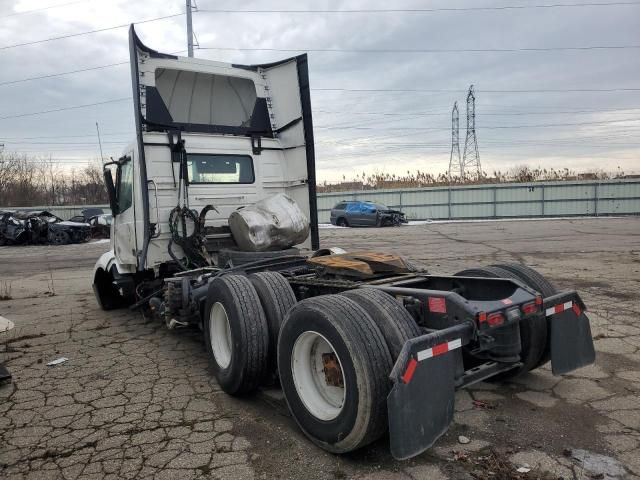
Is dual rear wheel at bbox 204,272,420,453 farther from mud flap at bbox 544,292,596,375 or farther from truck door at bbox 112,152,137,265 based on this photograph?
truck door at bbox 112,152,137,265

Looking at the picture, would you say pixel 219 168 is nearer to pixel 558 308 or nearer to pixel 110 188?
pixel 110 188

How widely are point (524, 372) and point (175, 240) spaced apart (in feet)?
13.4

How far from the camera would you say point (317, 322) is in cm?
310

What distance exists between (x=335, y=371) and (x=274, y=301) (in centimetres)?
104

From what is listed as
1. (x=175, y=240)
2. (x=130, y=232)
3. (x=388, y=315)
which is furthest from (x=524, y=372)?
(x=130, y=232)

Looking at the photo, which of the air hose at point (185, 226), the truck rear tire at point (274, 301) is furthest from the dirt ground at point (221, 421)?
the air hose at point (185, 226)

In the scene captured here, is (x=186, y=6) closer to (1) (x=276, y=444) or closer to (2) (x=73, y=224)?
(2) (x=73, y=224)

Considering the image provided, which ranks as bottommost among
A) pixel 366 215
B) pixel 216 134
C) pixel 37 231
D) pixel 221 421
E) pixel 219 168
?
pixel 221 421

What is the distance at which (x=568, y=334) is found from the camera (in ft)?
11.9

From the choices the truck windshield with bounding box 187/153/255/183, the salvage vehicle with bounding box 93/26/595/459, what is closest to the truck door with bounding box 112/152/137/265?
the salvage vehicle with bounding box 93/26/595/459

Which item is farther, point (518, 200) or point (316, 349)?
point (518, 200)

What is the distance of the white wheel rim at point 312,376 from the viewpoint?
3.30 meters

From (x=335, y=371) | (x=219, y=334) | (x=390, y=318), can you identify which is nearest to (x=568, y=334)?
(x=390, y=318)

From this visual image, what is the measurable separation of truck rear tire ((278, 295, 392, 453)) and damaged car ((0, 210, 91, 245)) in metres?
22.5
